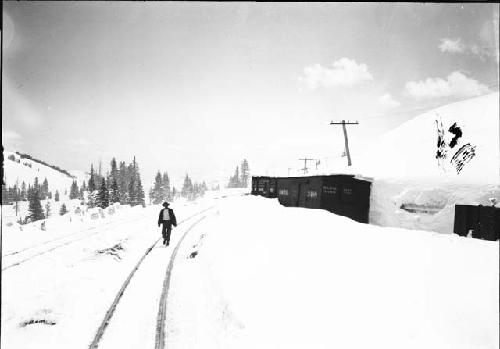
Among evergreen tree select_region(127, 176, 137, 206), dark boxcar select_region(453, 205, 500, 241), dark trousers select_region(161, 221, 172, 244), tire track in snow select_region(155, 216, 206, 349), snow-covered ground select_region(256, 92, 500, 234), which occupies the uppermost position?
snow-covered ground select_region(256, 92, 500, 234)

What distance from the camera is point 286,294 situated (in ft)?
20.0

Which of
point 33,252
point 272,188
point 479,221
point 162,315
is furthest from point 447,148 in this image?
point 33,252

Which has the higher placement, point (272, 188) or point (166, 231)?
point (272, 188)

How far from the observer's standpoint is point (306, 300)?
5.63m

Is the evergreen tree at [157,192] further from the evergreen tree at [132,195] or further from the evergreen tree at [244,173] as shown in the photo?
the evergreen tree at [244,173]

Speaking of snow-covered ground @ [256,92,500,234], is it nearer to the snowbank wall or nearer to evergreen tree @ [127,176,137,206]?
the snowbank wall

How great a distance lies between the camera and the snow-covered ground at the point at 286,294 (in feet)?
12.5

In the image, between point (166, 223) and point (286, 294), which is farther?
point (166, 223)

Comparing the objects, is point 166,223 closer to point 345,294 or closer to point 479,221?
point 345,294

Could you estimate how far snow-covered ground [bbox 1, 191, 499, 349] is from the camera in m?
3.82

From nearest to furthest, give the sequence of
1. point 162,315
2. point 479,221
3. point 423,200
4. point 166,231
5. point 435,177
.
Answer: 1. point 162,315
2. point 479,221
3. point 166,231
4. point 423,200
5. point 435,177

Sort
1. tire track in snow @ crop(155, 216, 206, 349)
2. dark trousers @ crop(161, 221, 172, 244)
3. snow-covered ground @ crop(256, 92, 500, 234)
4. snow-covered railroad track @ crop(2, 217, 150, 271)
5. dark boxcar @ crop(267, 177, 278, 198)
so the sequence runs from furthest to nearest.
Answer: dark boxcar @ crop(267, 177, 278, 198) → snow-covered ground @ crop(256, 92, 500, 234) → dark trousers @ crop(161, 221, 172, 244) → snow-covered railroad track @ crop(2, 217, 150, 271) → tire track in snow @ crop(155, 216, 206, 349)

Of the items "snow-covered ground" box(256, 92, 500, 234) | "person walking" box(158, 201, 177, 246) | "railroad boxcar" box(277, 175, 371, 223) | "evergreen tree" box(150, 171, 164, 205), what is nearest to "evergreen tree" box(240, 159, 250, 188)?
"evergreen tree" box(150, 171, 164, 205)

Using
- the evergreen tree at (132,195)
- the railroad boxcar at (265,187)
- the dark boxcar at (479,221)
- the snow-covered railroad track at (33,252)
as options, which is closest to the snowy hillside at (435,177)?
the dark boxcar at (479,221)
